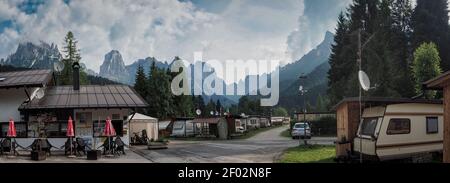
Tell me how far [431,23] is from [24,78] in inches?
1350

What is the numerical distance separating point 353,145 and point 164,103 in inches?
1424

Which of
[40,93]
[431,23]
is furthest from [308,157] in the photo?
[431,23]

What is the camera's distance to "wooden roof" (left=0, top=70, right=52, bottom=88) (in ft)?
63.6

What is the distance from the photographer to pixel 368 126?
13438 millimetres

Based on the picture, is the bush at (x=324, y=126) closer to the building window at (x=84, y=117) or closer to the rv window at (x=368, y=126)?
the building window at (x=84, y=117)

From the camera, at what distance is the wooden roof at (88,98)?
20.2 m

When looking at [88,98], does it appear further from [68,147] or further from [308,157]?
[308,157]

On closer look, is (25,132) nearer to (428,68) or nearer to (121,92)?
(121,92)

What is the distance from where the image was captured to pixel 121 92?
22.3 m

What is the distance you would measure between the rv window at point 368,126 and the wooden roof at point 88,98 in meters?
11.2

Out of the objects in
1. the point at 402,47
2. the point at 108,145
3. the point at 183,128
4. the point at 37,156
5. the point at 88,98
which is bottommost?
the point at 183,128

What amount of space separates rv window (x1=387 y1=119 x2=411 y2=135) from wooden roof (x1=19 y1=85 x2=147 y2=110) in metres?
12.2
